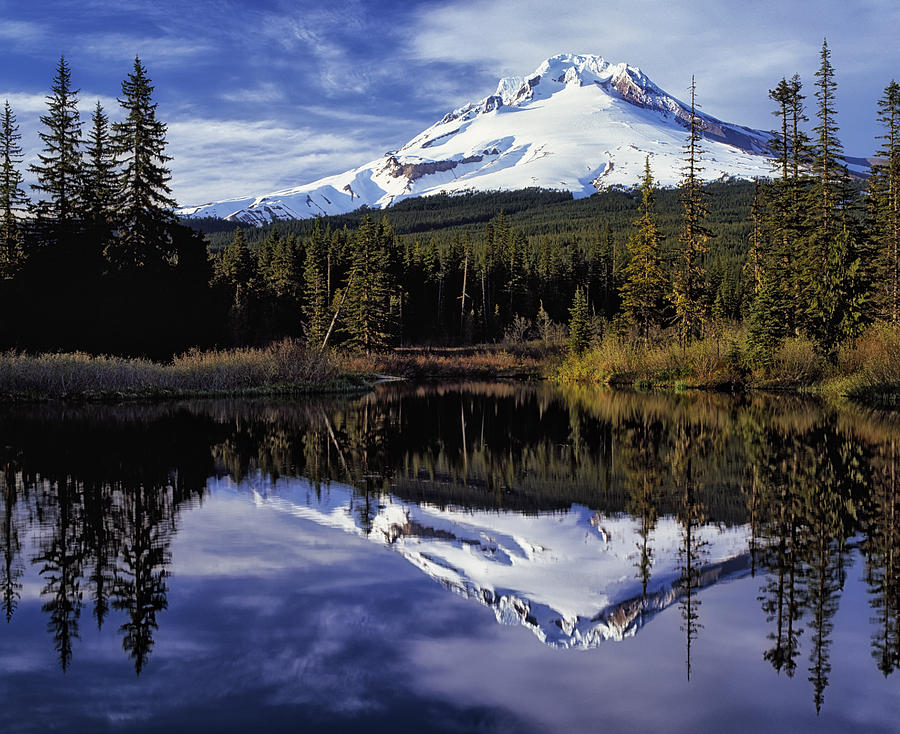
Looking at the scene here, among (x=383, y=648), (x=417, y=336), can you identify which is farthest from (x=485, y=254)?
(x=383, y=648)

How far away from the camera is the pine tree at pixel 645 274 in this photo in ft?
190

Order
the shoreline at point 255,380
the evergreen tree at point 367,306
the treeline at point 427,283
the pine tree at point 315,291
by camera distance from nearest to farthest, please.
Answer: the shoreline at point 255,380, the evergreen tree at point 367,306, the pine tree at point 315,291, the treeline at point 427,283

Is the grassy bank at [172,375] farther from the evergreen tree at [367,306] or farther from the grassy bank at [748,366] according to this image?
the evergreen tree at [367,306]

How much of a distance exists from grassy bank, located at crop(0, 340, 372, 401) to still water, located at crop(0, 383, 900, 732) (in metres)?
17.6

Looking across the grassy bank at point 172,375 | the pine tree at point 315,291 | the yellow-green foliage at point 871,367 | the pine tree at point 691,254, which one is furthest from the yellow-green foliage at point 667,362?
the pine tree at point 315,291

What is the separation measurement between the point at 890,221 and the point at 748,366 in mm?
12359

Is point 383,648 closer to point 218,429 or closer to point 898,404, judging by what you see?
point 218,429

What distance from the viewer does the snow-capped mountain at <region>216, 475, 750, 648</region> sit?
22.7ft

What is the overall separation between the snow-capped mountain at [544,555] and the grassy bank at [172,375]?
23392 mm

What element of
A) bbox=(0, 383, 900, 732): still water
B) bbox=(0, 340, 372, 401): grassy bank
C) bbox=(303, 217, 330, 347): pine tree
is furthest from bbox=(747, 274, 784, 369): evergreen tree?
bbox=(303, 217, 330, 347): pine tree

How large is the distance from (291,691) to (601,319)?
65.4 m

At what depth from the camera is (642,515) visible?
10.9 m

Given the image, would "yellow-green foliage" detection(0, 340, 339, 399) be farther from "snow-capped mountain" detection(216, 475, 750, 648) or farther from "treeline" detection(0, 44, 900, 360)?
"snow-capped mountain" detection(216, 475, 750, 648)

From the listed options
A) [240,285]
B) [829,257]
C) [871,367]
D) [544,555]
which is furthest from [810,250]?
[240,285]
